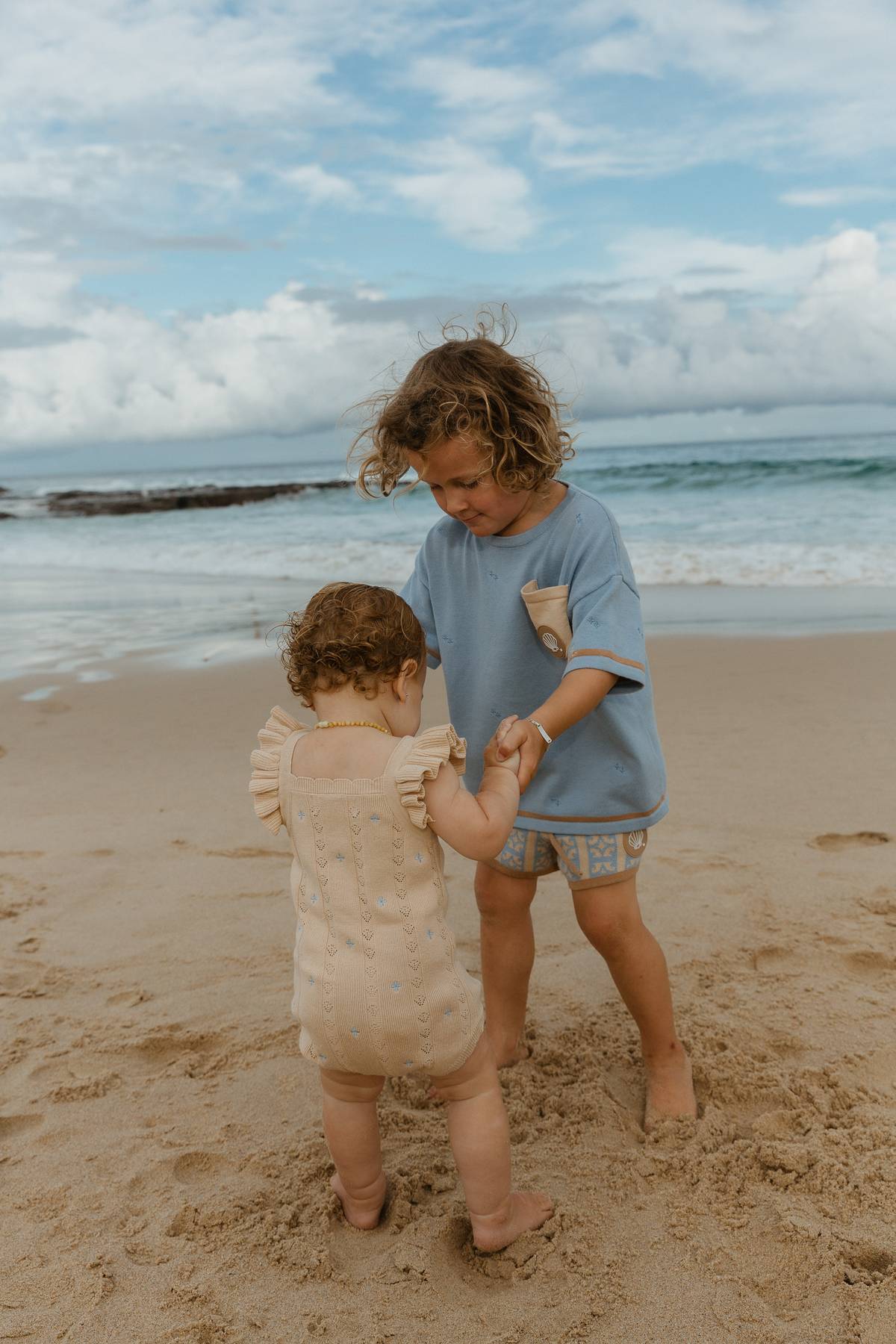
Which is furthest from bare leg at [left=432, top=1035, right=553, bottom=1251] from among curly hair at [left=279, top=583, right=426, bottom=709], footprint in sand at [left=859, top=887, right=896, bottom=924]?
footprint in sand at [left=859, top=887, right=896, bottom=924]

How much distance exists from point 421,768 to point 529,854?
712 millimetres

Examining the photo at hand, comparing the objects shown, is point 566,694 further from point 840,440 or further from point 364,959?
point 840,440

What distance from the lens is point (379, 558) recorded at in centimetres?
1406

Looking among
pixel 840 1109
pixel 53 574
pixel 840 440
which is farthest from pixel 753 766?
pixel 840 440

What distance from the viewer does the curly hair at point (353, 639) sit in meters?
1.80

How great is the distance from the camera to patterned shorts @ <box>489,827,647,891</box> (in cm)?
222

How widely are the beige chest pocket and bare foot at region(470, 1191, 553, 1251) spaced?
1079 millimetres

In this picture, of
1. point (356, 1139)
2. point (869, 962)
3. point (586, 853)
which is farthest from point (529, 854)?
point (869, 962)

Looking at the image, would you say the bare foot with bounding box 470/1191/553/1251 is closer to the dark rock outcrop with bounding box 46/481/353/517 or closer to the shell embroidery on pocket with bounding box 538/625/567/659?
the shell embroidery on pocket with bounding box 538/625/567/659

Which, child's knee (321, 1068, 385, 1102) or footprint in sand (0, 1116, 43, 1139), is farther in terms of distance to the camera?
footprint in sand (0, 1116, 43, 1139)

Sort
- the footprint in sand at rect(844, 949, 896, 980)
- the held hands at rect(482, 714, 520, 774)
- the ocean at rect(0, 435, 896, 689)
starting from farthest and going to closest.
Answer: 1. the ocean at rect(0, 435, 896, 689)
2. the footprint in sand at rect(844, 949, 896, 980)
3. the held hands at rect(482, 714, 520, 774)

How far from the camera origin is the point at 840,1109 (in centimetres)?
224

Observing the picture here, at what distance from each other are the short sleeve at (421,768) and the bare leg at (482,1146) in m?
0.48

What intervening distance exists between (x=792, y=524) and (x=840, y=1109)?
42.6ft
